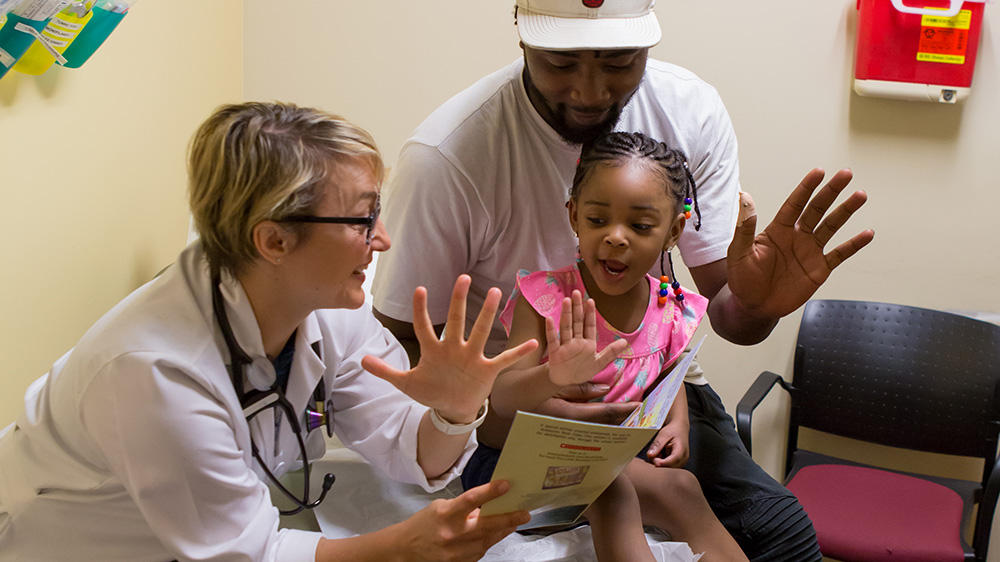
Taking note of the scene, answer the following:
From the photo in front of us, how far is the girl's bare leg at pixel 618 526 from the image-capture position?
151cm

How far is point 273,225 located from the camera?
4.07 feet

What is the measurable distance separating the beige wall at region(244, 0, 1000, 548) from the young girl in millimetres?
1168

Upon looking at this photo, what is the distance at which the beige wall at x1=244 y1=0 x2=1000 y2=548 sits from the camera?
9.12ft

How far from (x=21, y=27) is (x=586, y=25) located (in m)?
1.09

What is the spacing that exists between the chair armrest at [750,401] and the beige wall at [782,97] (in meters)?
0.50

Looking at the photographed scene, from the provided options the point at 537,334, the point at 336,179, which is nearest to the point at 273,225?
the point at 336,179

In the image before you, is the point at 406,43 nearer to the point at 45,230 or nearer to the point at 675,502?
the point at 45,230

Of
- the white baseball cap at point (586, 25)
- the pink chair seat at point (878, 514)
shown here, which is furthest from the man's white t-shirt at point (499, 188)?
the pink chair seat at point (878, 514)

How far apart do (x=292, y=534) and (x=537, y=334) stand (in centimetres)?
62

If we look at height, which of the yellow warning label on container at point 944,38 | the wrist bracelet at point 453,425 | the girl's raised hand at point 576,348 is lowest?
the wrist bracelet at point 453,425

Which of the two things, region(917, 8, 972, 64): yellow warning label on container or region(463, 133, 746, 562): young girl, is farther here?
region(917, 8, 972, 64): yellow warning label on container

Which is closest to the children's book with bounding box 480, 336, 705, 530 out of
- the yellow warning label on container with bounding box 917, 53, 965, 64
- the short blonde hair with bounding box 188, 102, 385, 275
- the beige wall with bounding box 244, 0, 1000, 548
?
the short blonde hair with bounding box 188, 102, 385, 275

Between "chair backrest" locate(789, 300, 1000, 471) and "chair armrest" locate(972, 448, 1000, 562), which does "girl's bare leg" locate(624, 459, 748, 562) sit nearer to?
"chair armrest" locate(972, 448, 1000, 562)

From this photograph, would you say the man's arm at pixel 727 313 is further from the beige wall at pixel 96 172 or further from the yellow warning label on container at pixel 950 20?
the beige wall at pixel 96 172
